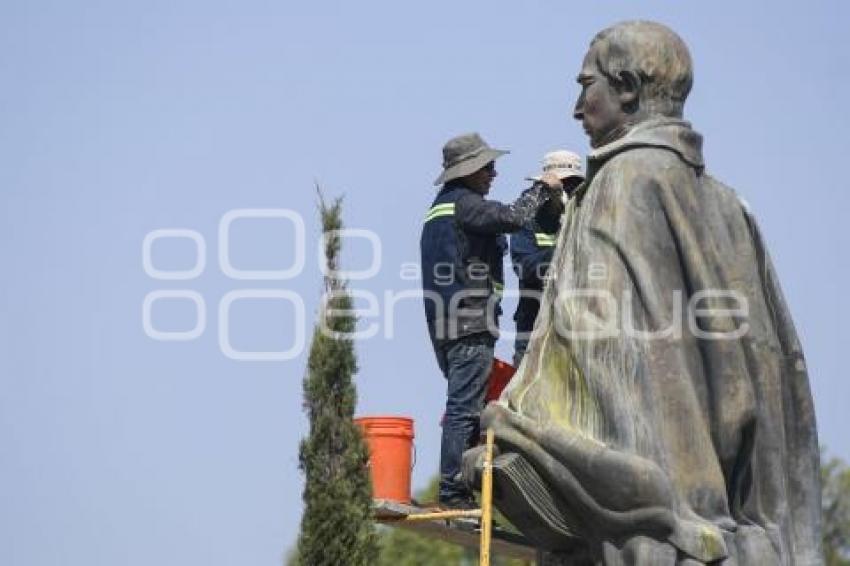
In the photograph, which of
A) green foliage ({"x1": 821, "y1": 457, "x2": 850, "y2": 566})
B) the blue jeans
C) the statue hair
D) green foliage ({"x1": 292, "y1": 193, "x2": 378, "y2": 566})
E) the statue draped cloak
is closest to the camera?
the statue draped cloak

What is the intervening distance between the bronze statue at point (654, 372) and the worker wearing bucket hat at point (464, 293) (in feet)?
12.0

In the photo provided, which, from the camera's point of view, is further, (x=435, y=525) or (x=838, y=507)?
(x=838, y=507)

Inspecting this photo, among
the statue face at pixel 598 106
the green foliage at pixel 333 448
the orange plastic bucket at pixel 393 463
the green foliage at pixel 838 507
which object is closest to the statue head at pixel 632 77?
the statue face at pixel 598 106

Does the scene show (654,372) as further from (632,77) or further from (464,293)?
(464,293)

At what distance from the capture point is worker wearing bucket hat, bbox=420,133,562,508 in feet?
48.4

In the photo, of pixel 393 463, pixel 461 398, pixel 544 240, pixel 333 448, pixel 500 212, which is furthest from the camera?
pixel 333 448

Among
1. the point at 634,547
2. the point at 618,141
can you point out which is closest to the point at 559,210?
the point at 618,141

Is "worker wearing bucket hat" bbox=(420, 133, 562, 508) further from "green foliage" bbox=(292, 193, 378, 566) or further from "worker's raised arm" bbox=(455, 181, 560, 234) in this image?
"green foliage" bbox=(292, 193, 378, 566)

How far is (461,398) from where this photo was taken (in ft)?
48.9

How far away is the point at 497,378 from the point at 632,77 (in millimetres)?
4560

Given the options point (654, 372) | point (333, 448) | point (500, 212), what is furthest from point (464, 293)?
point (654, 372)

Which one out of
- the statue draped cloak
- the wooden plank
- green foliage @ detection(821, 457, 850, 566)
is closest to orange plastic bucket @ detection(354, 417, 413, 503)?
the wooden plank

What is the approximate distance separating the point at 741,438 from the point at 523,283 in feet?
15.9

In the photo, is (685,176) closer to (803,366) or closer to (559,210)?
(803,366)
